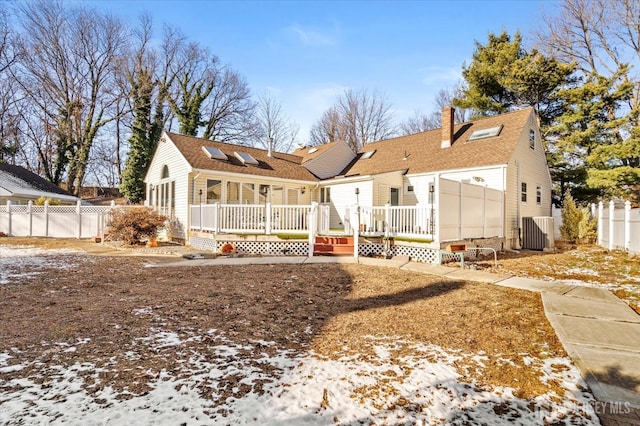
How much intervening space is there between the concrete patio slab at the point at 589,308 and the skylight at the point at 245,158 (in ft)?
43.7

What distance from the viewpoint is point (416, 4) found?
11984 millimetres

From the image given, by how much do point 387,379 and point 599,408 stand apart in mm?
1528

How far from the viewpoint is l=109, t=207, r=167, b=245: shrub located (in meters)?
13.3

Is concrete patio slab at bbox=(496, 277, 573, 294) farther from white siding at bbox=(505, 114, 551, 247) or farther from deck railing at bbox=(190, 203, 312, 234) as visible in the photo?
Result: white siding at bbox=(505, 114, 551, 247)

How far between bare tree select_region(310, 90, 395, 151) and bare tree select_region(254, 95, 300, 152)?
5.01m

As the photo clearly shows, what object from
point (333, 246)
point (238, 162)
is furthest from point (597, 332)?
point (238, 162)

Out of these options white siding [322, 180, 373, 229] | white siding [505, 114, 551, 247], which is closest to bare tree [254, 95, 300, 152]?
white siding [322, 180, 373, 229]

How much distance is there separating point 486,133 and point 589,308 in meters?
12.5

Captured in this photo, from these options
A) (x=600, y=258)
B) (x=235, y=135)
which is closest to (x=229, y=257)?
(x=600, y=258)

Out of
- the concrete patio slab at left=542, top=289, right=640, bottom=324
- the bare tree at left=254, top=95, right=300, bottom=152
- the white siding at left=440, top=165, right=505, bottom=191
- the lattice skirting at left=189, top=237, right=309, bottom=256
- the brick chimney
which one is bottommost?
the concrete patio slab at left=542, top=289, right=640, bottom=324

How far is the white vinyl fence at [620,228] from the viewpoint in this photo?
37.2ft

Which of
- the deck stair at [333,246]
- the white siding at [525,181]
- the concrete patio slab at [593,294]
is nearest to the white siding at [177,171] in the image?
the deck stair at [333,246]

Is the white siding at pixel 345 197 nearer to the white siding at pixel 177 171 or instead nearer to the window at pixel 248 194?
the window at pixel 248 194

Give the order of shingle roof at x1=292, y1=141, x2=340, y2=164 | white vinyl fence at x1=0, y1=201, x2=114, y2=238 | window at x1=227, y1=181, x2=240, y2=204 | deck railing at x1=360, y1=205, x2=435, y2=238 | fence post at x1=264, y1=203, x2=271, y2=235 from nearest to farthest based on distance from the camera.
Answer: deck railing at x1=360, y1=205, x2=435, y2=238 < fence post at x1=264, y1=203, x2=271, y2=235 < window at x1=227, y1=181, x2=240, y2=204 < white vinyl fence at x1=0, y1=201, x2=114, y2=238 < shingle roof at x1=292, y1=141, x2=340, y2=164
